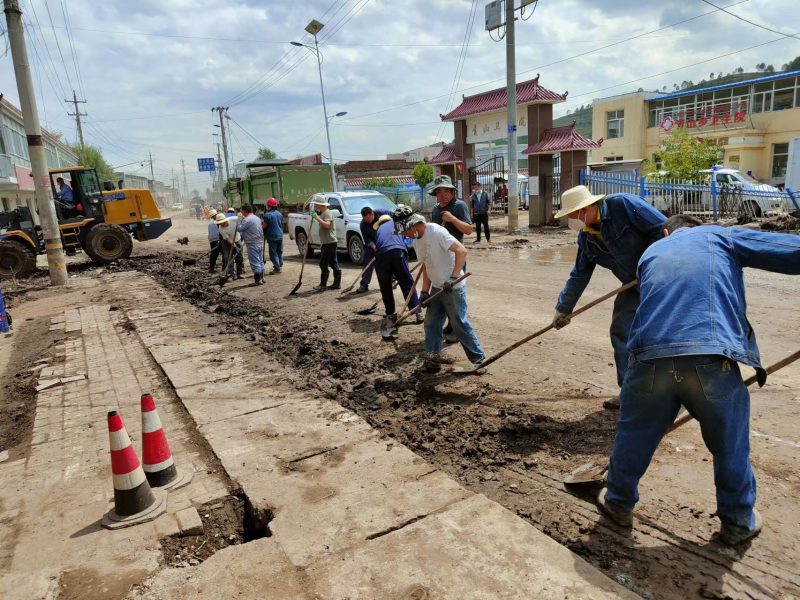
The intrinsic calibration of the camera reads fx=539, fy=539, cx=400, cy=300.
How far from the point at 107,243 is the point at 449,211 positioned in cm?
1263

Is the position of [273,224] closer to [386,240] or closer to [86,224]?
[386,240]

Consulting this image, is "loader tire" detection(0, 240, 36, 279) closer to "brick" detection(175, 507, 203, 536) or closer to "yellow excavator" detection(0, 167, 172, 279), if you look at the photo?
"yellow excavator" detection(0, 167, 172, 279)

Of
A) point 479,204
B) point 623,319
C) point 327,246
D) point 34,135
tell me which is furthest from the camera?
point 479,204

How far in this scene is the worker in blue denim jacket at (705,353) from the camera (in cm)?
231

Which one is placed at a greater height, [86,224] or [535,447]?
[86,224]

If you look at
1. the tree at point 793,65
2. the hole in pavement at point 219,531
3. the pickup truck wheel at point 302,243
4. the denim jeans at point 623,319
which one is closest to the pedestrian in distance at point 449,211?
the denim jeans at point 623,319

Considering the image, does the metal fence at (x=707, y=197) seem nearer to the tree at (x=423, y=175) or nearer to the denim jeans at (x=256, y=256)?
the denim jeans at (x=256, y=256)

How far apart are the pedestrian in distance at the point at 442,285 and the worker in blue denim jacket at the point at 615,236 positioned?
119 centimetres

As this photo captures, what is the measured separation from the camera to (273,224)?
11.8m

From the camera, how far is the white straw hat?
11.5 ft

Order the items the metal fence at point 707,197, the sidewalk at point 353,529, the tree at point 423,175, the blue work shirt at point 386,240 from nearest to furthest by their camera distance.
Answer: the sidewalk at point 353,529
the blue work shirt at point 386,240
the metal fence at point 707,197
the tree at point 423,175

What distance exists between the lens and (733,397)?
2.32 meters

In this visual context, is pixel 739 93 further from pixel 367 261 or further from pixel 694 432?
pixel 694 432

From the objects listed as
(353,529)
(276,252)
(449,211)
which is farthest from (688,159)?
(353,529)
